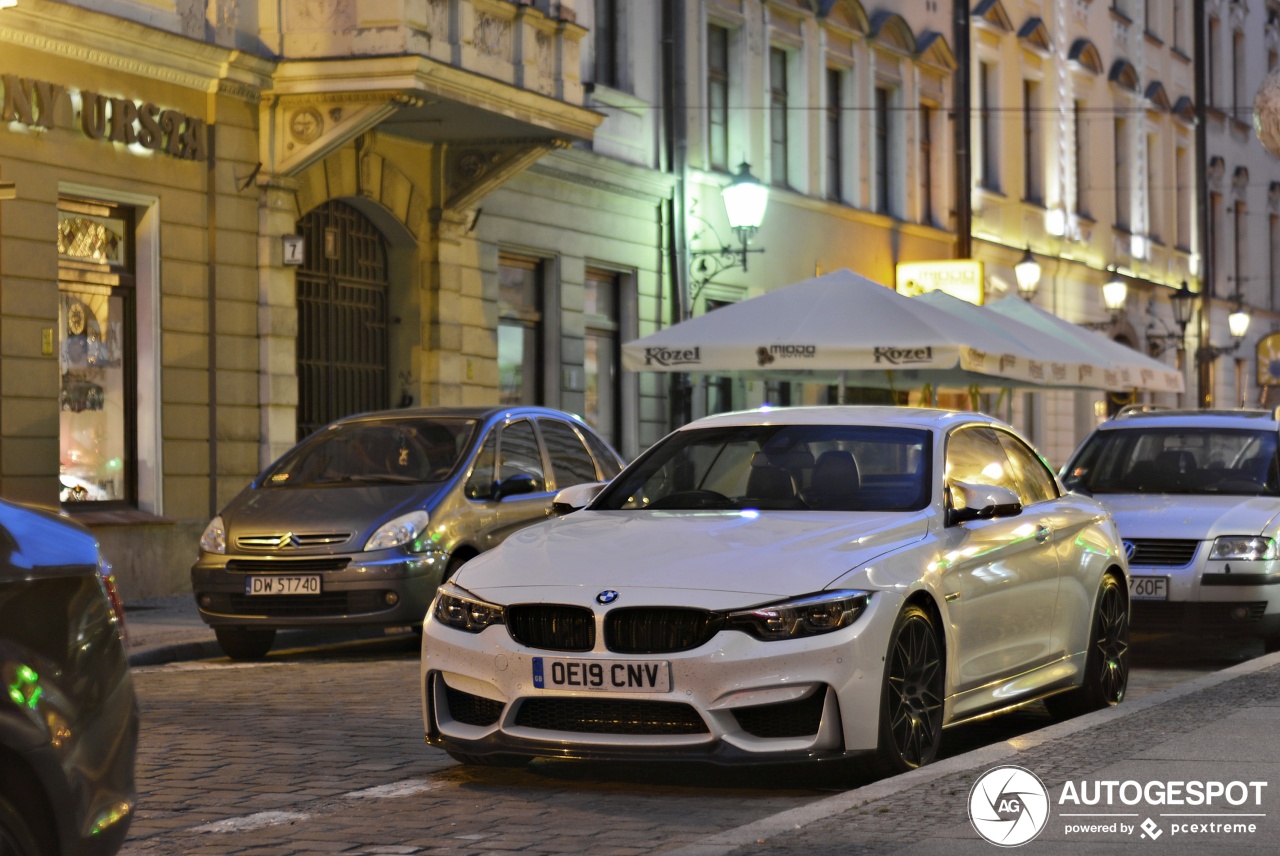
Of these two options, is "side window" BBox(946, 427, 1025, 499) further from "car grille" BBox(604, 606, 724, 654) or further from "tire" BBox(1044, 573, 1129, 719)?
"car grille" BBox(604, 606, 724, 654)

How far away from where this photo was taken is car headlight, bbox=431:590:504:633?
7594mm

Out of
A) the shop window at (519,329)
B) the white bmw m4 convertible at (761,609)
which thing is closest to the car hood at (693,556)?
the white bmw m4 convertible at (761,609)

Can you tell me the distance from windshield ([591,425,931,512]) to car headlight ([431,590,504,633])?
4.23ft

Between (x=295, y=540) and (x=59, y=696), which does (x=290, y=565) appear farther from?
(x=59, y=696)

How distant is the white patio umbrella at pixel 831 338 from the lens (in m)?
17.2

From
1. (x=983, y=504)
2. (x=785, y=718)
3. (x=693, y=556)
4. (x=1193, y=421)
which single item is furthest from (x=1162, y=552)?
(x=785, y=718)

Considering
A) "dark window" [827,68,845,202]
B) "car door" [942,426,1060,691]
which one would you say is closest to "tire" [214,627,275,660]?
"car door" [942,426,1060,691]

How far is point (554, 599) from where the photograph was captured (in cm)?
743

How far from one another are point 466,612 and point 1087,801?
7.81 ft

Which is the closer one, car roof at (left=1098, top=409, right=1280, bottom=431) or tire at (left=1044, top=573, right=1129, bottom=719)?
tire at (left=1044, top=573, right=1129, bottom=719)

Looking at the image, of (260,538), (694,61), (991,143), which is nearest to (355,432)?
Answer: (260,538)

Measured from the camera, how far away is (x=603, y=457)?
15.0 meters

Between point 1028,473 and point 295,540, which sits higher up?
point 1028,473

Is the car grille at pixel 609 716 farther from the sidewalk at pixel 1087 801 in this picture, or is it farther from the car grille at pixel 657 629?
the sidewalk at pixel 1087 801
